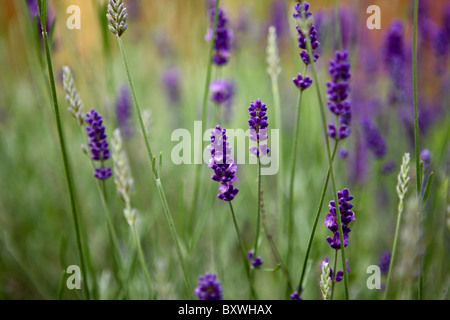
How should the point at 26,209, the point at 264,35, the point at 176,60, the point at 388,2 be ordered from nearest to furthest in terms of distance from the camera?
the point at 26,209
the point at 388,2
the point at 264,35
the point at 176,60

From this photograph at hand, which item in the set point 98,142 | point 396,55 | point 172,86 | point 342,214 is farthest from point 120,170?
point 172,86

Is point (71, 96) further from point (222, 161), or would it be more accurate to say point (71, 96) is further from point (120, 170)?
point (222, 161)

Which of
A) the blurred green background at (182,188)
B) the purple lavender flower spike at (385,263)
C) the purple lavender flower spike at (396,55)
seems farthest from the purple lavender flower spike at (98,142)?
the purple lavender flower spike at (396,55)

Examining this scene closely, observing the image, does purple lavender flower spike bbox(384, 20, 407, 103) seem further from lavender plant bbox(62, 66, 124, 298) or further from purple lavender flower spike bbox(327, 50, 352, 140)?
lavender plant bbox(62, 66, 124, 298)

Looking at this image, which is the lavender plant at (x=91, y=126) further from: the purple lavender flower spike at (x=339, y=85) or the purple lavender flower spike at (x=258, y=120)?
the purple lavender flower spike at (x=339, y=85)
